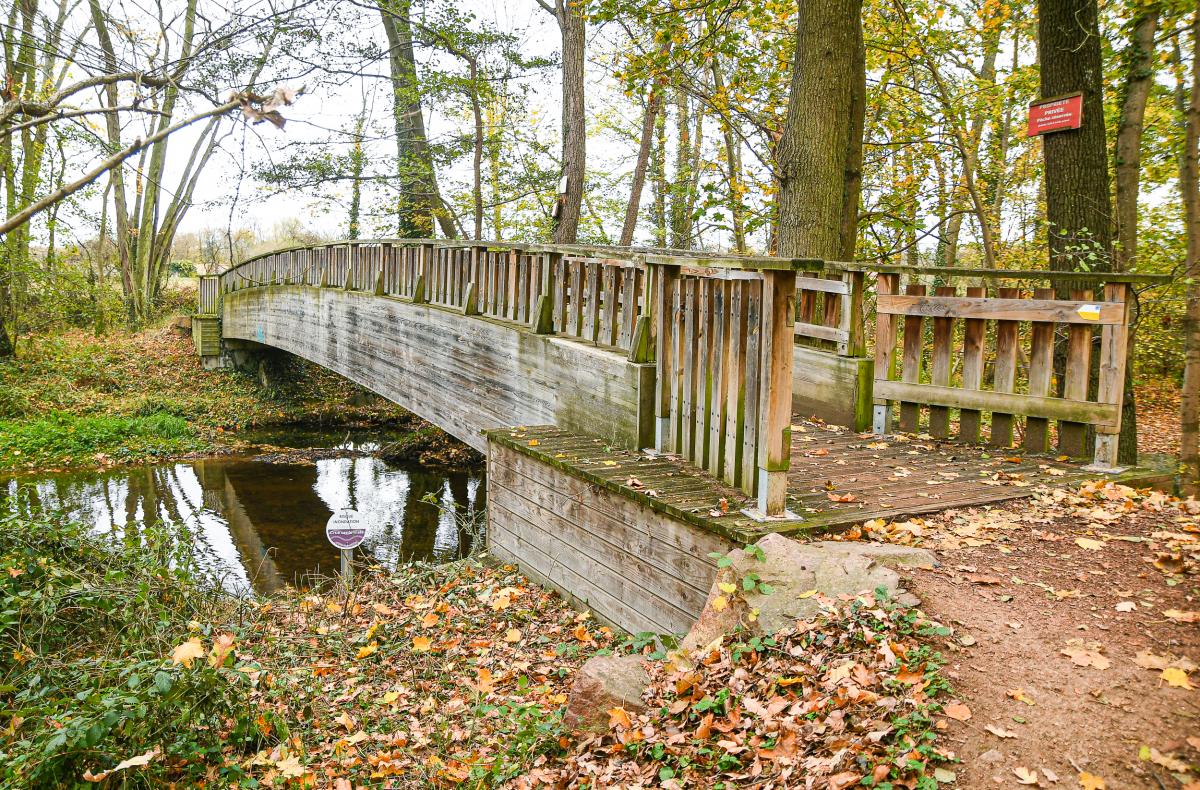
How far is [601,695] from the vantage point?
3.80 metres

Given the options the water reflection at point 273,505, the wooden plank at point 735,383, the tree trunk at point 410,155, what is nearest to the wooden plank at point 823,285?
the wooden plank at point 735,383

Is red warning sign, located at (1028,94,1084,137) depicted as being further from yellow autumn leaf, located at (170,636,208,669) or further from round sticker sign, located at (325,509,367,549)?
yellow autumn leaf, located at (170,636,208,669)

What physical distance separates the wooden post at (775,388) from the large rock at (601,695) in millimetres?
1271

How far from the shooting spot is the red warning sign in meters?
6.85

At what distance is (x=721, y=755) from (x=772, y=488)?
1.70 m

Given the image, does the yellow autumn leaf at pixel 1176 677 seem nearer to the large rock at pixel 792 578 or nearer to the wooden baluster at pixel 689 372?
the large rock at pixel 792 578

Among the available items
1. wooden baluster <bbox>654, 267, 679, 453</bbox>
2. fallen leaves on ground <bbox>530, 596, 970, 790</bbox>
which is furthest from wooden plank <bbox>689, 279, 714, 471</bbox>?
fallen leaves on ground <bbox>530, 596, 970, 790</bbox>

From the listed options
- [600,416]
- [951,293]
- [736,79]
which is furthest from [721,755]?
[736,79]

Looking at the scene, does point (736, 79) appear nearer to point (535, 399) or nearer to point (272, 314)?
point (535, 399)

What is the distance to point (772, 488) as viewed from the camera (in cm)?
461

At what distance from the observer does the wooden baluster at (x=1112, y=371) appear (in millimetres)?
5621

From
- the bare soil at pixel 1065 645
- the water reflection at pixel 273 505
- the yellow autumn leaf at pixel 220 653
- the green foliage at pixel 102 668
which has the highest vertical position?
the bare soil at pixel 1065 645

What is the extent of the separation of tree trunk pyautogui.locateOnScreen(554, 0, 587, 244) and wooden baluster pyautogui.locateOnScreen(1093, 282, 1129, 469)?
893 cm

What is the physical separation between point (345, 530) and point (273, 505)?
663 centimetres
